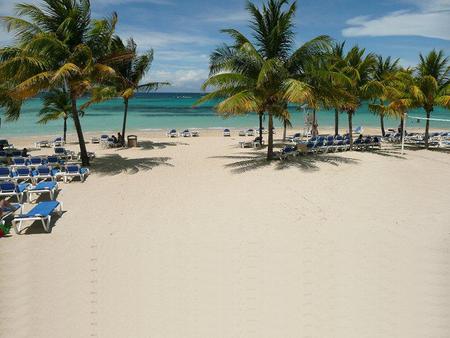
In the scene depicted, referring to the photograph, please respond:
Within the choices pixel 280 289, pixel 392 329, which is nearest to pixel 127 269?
pixel 280 289

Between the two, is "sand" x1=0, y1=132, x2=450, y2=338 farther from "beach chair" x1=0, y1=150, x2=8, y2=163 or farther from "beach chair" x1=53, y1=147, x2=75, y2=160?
"beach chair" x1=0, y1=150, x2=8, y2=163

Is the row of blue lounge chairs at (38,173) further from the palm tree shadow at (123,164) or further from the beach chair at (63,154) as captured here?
the beach chair at (63,154)

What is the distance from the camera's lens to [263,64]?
42.5 feet

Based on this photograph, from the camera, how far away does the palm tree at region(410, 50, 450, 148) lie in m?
17.3

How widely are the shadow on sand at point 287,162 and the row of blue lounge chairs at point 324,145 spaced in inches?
18.8

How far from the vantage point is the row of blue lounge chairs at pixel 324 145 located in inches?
628

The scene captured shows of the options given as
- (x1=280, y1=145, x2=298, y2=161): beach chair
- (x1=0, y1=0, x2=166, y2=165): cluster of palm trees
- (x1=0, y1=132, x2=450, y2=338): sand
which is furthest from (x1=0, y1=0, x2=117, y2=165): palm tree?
(x1=280, y1=145, x2=298, y2=161): beach chair

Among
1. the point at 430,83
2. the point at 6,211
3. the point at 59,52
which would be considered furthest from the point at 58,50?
the point at 430,83

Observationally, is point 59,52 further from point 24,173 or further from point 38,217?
point 38,217

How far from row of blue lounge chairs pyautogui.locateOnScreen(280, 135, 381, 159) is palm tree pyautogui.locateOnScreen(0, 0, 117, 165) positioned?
8433 millimetres

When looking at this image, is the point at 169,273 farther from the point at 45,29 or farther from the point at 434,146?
the point at 434,146

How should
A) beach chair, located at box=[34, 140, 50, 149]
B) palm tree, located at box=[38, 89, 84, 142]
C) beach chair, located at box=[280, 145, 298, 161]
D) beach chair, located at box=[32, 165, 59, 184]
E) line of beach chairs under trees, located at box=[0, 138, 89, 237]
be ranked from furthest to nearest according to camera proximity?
beach chair, located at box=[34, 140, 50, 149], palm tree, located at box=[38, 89, 84, 142], beach chair, located at box=[280, 145, 298, 161], beach chair, located at box=[32, 165, 59, 184], line of beach chairs under trees, located at box=[0, 138, 89, 237]

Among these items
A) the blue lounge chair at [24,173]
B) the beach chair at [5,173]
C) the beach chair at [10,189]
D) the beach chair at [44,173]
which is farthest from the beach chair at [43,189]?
the beach chair at [5,173]

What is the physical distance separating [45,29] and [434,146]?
21.6m
